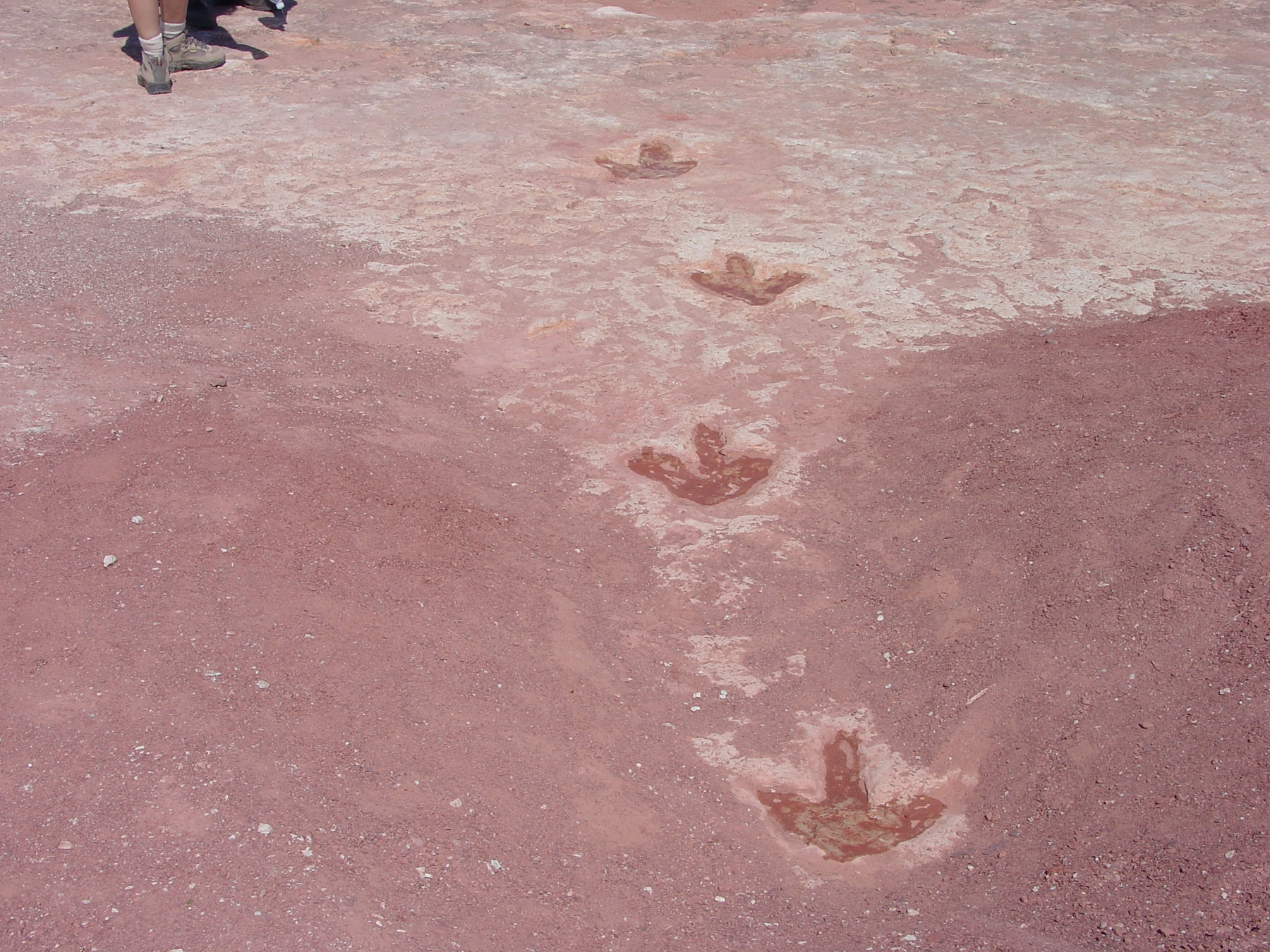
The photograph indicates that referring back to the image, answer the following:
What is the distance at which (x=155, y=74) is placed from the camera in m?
6.51

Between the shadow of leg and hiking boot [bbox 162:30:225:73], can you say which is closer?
hiking boot [bbox 162:30:225:73]

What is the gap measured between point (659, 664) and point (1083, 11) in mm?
7212

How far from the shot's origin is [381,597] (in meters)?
3.30

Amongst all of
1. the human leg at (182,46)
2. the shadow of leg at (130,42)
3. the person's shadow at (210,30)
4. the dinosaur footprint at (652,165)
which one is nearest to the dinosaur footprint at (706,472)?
the dinosaur footprint at (652,165)

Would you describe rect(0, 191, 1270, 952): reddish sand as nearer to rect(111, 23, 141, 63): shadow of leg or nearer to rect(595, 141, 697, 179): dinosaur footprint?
rect(595, 141, 697, 179): dinosaur footprint

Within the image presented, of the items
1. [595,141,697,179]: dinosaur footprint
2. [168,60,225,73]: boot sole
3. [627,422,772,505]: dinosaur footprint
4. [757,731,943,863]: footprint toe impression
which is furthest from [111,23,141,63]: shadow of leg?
[757,731,943,863]: footprint toe impression

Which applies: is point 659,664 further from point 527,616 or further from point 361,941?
point 361,941

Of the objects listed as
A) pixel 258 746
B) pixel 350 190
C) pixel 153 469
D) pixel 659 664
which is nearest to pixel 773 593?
pixel 659 664

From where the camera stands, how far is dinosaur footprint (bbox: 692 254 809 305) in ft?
16.5

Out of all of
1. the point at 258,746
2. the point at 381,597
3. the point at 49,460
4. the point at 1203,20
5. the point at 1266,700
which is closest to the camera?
the point at 258,746

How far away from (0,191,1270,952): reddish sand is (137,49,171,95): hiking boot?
8.07ft

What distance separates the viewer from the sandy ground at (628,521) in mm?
2588

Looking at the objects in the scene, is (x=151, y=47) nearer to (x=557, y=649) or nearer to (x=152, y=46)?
(x=152, y=46)

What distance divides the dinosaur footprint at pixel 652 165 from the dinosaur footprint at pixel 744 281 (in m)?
1.04
